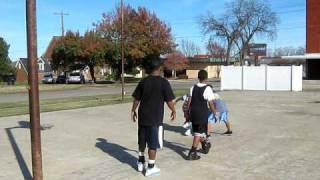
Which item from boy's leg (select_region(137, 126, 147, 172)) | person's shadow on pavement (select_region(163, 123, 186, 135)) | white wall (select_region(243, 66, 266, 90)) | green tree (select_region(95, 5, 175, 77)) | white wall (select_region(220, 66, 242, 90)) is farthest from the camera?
green tree (select_region(95, 5, 175, 77))

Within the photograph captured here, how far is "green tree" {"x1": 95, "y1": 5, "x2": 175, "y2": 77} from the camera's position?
64.8m

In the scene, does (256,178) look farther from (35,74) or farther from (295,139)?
(295,139)

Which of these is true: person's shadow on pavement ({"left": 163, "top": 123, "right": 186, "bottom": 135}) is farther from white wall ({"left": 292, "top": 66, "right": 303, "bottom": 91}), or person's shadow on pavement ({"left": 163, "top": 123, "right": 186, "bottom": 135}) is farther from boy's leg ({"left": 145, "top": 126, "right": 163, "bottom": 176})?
white wall ({"left": 292, "top": 66, "right": 303, "bottom": 91})

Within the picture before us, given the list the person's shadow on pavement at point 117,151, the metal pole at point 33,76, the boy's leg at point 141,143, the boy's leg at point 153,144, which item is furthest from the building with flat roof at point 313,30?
the metal pole at point 33,76

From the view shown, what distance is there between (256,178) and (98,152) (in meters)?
3.53

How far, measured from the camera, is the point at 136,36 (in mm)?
65875

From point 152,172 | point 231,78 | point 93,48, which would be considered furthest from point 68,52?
point 152,172

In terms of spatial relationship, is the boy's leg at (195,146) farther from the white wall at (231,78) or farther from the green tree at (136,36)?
the green tree at (136,36)

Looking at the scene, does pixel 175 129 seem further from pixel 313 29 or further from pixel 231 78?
pixel 313 29

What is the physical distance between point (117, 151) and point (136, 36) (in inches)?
2200

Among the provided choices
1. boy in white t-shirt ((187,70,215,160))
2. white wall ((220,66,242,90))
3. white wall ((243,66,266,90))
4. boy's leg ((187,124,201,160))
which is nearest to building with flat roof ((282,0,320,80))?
white wall ((243,66,266,90))

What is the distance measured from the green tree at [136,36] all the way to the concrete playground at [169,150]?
157ft

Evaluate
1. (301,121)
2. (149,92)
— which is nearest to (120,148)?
(149,92)

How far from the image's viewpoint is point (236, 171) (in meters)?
8.49
